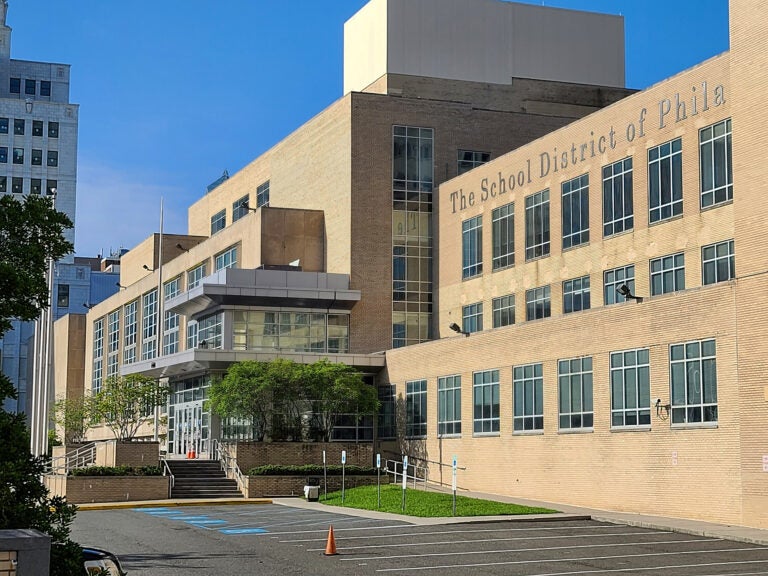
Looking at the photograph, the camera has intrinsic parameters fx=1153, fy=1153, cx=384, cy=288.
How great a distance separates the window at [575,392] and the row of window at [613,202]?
6233 mm

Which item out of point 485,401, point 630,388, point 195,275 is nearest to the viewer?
point 630,388

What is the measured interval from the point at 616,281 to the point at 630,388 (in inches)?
338

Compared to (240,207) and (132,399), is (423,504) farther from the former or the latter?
(240,207)

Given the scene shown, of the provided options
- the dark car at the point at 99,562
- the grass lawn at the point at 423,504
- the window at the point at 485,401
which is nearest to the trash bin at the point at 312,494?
the grass lawn at the point at 423,504

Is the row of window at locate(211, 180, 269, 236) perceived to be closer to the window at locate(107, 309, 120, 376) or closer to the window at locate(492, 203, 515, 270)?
the window at locate(107, 309, 120, 376)

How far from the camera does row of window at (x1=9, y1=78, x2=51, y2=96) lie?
452 ft

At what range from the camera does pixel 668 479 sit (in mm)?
32500

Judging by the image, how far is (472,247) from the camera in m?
53.8

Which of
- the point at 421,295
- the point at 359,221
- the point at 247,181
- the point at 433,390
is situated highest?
the point at 247,181

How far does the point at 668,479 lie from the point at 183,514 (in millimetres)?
15393

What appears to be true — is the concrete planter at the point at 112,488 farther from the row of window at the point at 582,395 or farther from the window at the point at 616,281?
the window at the point at 616,281

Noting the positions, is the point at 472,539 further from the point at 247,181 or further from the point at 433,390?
the point at 247,181

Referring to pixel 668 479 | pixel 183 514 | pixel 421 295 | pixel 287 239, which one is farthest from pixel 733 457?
pixel 287 239

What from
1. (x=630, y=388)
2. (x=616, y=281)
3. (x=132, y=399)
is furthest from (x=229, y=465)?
(x=630, y=388)
